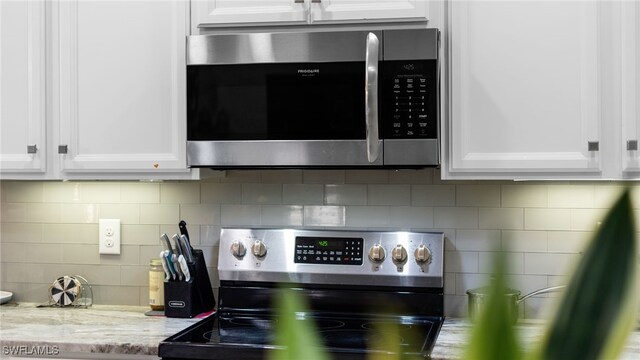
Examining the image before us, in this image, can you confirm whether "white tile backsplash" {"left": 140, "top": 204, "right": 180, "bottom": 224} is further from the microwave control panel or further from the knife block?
the microwave control panel

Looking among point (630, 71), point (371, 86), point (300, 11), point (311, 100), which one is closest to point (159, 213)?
point (311, 100)

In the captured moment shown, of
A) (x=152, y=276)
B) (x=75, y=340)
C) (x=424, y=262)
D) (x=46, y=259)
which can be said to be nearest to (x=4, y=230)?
(x=46, y=259)

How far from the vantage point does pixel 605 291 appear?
27cm

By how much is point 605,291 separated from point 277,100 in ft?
6.89

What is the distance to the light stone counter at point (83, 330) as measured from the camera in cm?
219

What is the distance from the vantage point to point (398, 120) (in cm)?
226

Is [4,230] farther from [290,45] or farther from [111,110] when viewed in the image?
[290,45]

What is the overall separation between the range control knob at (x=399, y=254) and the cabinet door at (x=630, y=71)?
697 mm

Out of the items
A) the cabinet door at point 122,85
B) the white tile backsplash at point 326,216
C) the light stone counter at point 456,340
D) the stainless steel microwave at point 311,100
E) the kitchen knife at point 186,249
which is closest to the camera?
the light stone counter at point 456,340

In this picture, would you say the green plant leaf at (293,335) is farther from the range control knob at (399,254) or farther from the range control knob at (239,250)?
the range control knob at (239,250)

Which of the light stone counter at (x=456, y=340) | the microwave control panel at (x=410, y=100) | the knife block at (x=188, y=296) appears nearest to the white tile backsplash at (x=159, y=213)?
the knife block at (x=188, y=296)

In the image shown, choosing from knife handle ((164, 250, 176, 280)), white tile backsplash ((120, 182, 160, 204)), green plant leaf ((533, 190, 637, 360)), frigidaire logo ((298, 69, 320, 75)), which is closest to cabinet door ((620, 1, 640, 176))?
frigidaire logo ((298, 69, 320, 75))

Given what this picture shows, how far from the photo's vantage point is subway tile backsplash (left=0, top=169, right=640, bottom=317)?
2512 millimetres

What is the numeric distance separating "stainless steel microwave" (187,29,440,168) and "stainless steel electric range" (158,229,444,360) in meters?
0.34
